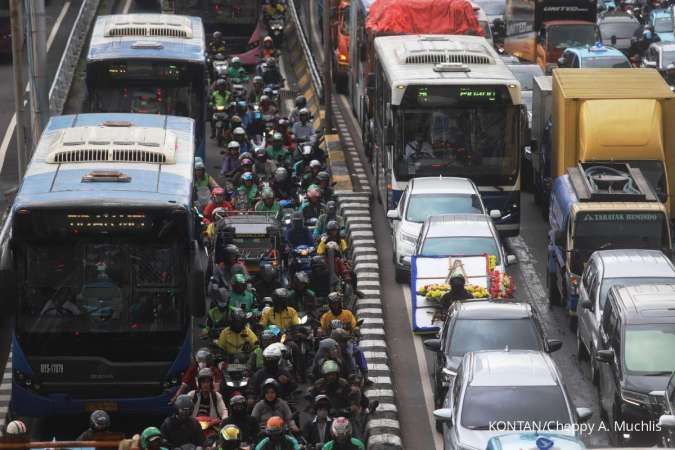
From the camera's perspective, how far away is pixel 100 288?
21.4 meters

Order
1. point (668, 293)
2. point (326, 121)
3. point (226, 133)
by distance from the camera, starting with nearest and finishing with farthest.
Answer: point (668, 293) < point (226, 133) < point (326, 121)

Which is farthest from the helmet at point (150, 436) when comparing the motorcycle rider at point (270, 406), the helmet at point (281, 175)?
the helmet at point (281, 175)

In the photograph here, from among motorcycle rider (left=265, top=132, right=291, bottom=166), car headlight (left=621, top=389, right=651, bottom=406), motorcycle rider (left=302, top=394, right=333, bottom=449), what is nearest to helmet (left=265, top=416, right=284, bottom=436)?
motorcycle rider (left=302, top=394, right=333, bottom=449)

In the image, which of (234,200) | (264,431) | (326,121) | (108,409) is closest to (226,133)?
(326,121)

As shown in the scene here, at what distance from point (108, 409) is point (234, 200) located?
10.1m

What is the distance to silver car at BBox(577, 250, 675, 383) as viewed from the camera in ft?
83.6

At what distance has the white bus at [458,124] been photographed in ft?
105

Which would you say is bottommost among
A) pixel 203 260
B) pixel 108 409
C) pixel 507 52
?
pixel 507 52

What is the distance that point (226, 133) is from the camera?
3934cm

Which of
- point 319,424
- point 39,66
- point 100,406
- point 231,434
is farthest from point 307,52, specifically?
point 231,434

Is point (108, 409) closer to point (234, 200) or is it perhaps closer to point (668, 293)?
point (668, 293)

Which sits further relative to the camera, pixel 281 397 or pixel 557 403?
pixel 281 397

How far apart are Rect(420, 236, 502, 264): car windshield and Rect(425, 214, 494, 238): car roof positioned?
0.10m

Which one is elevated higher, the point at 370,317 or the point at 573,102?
the point at 573,102
